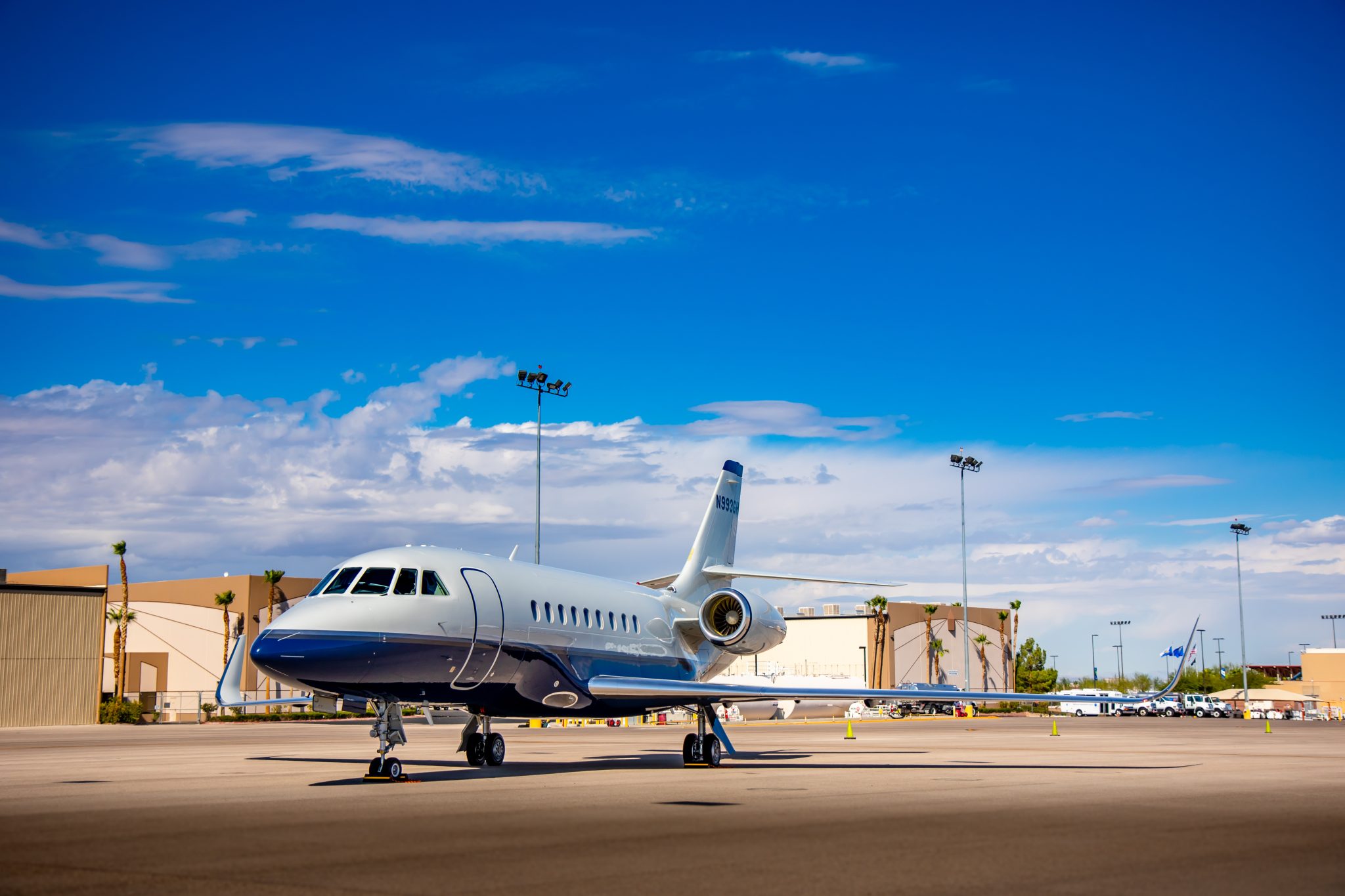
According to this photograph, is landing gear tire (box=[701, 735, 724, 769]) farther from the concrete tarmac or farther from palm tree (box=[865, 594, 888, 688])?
palm tree (box=[865, 594, 888, 688])

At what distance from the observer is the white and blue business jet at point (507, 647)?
20891mm

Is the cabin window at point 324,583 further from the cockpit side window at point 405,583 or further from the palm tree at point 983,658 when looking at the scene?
the palm tree at point 983,658

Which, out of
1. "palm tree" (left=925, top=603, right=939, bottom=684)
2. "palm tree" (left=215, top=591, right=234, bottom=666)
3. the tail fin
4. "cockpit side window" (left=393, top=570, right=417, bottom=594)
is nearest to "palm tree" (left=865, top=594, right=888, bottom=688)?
"palm tree" (left=925, top=603, right=939, bottom=684)

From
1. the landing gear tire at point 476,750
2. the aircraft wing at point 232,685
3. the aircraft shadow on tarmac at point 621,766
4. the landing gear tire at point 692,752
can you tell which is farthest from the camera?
the landing gear tire at point 692,752

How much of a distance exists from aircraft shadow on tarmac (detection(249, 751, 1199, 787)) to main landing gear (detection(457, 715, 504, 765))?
17 centimetres

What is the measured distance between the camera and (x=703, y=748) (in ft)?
88.9

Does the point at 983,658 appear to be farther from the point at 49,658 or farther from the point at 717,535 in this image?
the point at 717,535

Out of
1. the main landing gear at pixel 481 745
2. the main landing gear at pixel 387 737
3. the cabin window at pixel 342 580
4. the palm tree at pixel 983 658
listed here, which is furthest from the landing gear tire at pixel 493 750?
the palm tree at pixel 983 658

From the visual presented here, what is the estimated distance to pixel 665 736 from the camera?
47.4 m

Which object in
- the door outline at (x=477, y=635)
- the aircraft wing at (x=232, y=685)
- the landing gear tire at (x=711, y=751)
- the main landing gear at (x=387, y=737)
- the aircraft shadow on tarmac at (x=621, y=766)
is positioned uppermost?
the door outline at (x=477, y=635)

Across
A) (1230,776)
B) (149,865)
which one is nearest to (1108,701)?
(1230,776)

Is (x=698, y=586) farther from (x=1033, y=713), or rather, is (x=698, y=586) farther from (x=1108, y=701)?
(x=1033, y=713)

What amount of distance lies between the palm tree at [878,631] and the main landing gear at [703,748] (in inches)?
3605

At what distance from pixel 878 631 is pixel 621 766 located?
94.7 meters
